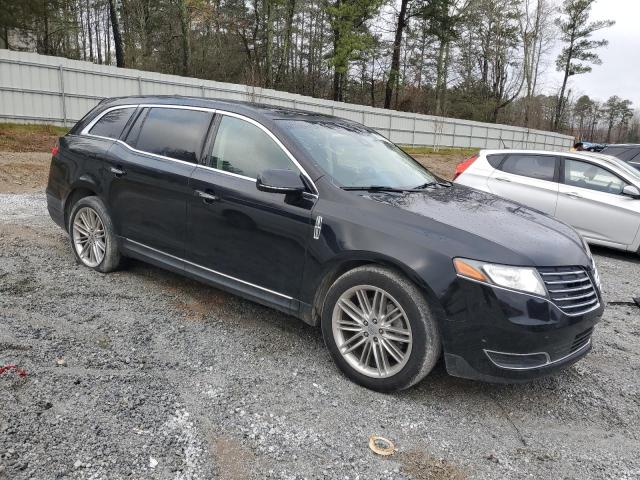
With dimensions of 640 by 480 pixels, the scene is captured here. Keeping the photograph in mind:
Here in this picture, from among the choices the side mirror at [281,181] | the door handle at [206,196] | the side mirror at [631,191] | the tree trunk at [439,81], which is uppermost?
the tree trunk at [439,81]

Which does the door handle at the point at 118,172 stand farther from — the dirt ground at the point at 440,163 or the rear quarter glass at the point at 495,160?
the dirt ground at the point at 440,163

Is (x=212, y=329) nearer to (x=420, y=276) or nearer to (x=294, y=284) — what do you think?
(x=294, y=284)

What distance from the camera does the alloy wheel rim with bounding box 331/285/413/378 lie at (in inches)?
116

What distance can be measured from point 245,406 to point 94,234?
110 inches

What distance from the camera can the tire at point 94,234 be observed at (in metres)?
4.55

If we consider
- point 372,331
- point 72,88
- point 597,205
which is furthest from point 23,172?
point 597,205

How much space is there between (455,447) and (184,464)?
1.40 meters

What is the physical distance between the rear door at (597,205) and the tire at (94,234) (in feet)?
21.1

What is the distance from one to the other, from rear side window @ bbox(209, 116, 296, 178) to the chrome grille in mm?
1808

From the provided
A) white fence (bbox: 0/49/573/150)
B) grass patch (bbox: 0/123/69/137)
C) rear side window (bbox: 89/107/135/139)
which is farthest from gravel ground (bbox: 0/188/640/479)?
grass patch (bbox: 0/123/69/137)

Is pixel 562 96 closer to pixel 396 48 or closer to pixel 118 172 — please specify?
pixel 396 48

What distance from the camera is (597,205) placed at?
7320mm

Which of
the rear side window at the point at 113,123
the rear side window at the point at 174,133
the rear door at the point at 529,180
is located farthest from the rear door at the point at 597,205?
the rear side window at the point at 113,123

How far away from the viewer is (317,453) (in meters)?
2.46
